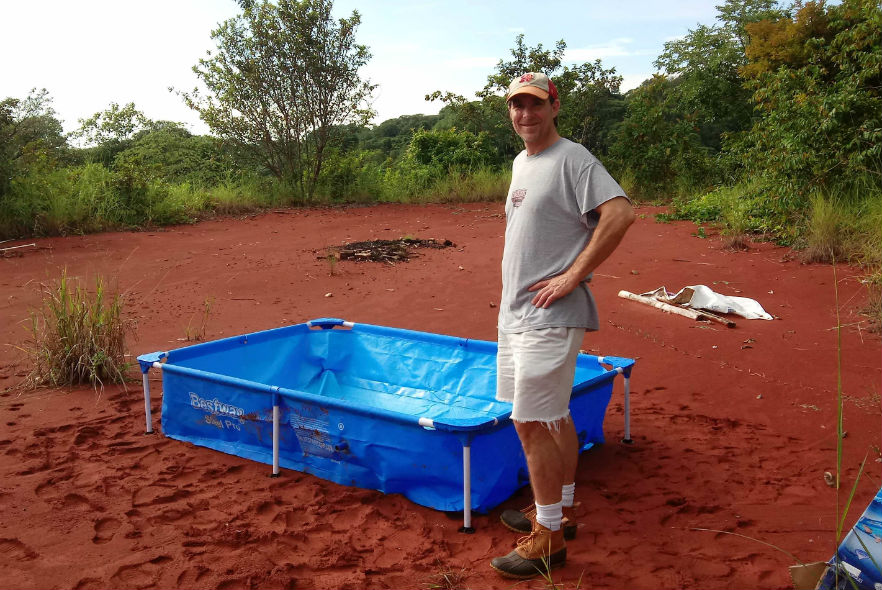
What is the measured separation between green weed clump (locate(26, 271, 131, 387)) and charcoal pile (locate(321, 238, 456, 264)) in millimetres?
4465

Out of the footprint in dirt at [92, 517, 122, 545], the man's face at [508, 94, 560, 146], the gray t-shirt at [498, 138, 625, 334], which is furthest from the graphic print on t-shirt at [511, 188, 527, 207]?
the footprint in dirt at [92, 517, 122, 545]

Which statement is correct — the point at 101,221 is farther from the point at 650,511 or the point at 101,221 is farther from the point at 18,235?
the point at 650,511

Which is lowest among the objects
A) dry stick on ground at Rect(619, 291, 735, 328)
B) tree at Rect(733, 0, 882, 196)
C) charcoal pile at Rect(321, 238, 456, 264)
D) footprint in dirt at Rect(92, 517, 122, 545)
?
footprint in dirt at Rect(92, 517, 122, 545)

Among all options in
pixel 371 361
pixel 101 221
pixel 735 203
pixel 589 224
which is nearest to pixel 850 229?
pixel 735 203

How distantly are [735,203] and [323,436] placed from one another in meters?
8.00

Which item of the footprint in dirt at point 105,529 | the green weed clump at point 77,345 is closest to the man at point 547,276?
the footprint in dirt at point 105,529

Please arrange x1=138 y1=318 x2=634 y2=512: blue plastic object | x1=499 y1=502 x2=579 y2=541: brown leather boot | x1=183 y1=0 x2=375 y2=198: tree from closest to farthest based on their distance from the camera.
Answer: x1=499 y1=502 x2=579 y2=541: brown leather boot
x1=138 y1=318 x2=634 y2=512: blue plastic object
x1=183 y1=0 x2=375 y2=198: tree

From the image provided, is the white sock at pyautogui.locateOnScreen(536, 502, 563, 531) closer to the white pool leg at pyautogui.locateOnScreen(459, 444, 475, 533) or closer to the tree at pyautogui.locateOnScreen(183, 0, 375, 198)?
the white pool leg at pyautogui.locateOnScreen(459, 444, 475, 533)

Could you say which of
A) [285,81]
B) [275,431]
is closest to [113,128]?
[285,81]

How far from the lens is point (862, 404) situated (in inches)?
171

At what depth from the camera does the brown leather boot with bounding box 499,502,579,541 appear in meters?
2.93

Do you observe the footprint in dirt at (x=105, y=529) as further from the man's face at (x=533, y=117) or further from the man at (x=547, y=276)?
the man's face at (x=533, y=117)

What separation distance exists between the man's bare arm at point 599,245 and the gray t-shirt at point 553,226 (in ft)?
0.14

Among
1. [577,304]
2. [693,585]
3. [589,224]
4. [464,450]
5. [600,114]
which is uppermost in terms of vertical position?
[600,114]
